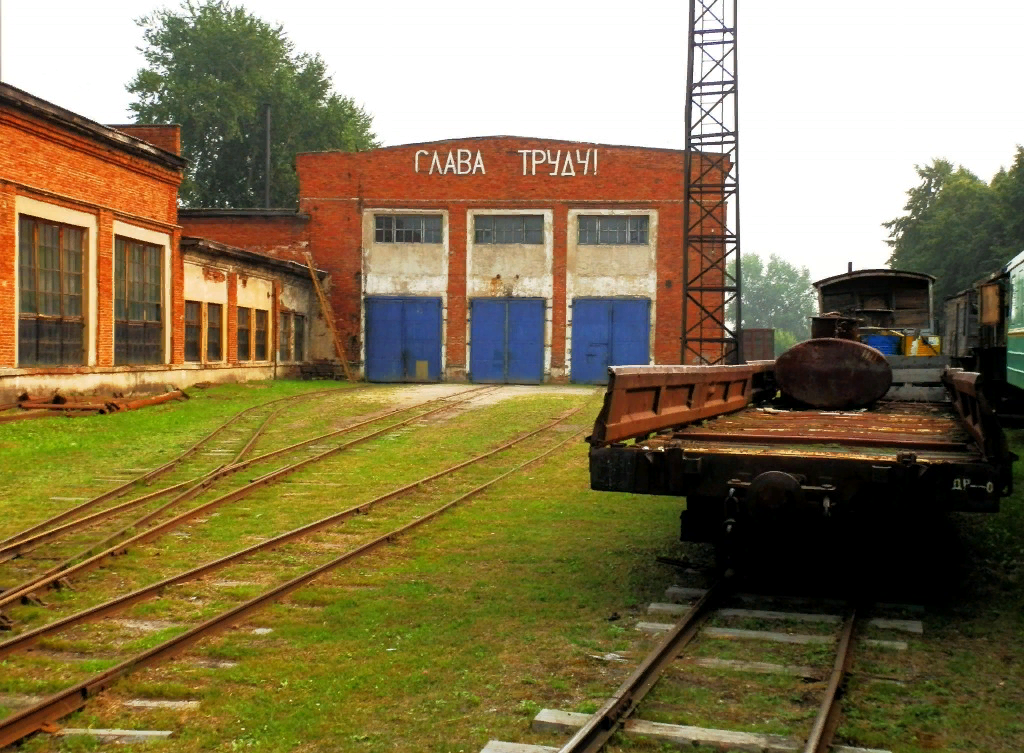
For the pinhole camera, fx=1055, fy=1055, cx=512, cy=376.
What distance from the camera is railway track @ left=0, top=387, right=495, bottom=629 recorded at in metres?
7.40

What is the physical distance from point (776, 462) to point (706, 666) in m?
1.47

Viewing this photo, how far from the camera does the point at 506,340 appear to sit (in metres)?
34.6

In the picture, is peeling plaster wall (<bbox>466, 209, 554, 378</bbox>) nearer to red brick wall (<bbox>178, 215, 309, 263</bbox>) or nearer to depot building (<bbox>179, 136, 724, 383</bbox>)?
depot building (<bbox>179, 136, 724, 383</bbox>)

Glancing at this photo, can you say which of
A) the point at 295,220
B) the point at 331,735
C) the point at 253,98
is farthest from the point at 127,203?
the point at 253,98

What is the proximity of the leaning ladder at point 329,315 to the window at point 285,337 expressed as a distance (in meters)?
1.54

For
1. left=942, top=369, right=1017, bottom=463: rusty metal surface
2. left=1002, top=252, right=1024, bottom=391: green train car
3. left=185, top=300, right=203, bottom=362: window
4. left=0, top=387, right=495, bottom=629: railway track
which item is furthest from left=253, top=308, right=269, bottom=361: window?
left=942, top=369, right=1017, bottom=463: rusty metal surface

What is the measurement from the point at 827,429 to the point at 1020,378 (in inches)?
271

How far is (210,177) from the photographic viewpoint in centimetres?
5591

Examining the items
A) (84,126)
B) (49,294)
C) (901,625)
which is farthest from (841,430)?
(84,126)

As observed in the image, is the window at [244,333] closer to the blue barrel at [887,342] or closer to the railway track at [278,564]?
the railway track at [278,564]

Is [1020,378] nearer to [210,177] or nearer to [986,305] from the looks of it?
[986,305]

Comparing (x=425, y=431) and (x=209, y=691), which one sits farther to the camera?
(x=425, y=431)

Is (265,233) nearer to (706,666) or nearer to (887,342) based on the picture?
(887,342)

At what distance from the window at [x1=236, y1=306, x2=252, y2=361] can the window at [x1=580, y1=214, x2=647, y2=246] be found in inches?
439
